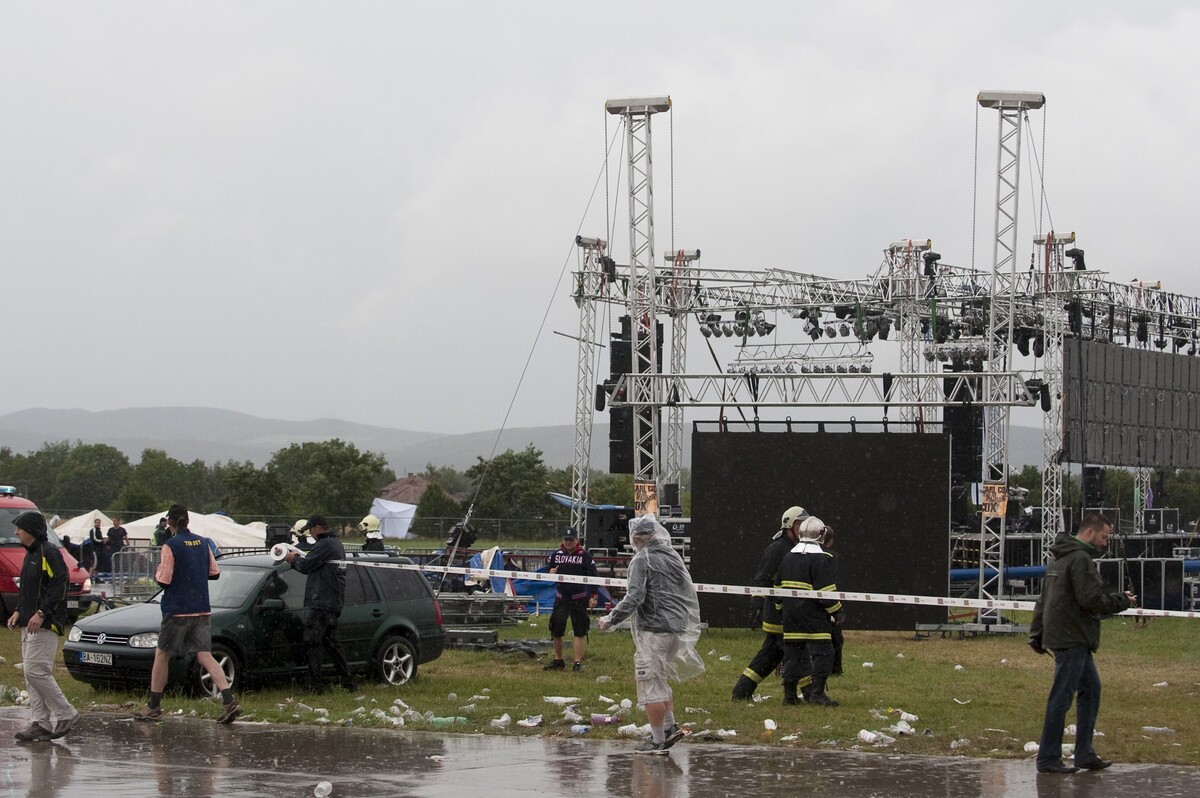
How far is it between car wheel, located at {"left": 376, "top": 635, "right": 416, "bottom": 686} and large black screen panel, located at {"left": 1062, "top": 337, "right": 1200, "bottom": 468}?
18.1 meters

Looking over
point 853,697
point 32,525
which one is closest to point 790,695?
point 853,697

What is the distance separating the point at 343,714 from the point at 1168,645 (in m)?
13.5

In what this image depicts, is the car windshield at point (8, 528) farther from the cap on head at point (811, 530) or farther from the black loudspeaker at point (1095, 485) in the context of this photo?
the black loudspeaker at point (1095, 485)

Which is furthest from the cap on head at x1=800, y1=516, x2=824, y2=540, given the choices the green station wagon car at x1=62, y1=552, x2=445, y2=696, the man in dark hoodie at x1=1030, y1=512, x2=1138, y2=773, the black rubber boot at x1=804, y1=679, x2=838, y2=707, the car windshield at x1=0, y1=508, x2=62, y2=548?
the car windshield at x1=0, y1=508, x2=62, y2=548

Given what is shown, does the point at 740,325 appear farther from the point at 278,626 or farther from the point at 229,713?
the point at 229,713

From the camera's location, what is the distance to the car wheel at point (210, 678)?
12.6 meters

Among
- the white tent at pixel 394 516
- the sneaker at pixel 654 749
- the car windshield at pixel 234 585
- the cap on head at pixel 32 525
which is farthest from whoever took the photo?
the white tent at pixel 394 516

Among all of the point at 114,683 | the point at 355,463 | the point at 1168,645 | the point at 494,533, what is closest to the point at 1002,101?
the point at 1168,645

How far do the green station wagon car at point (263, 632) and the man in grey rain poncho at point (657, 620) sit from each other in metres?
4.22

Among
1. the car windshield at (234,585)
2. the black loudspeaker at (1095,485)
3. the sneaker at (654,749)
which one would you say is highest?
the black loudspeaker at (1095,485)

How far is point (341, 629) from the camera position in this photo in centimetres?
1346

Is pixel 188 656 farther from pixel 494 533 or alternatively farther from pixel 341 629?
pixel 494 533

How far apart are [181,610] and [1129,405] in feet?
89.9

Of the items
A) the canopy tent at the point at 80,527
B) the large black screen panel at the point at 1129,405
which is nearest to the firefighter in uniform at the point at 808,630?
the large black screen panel at the point at 1129,405
